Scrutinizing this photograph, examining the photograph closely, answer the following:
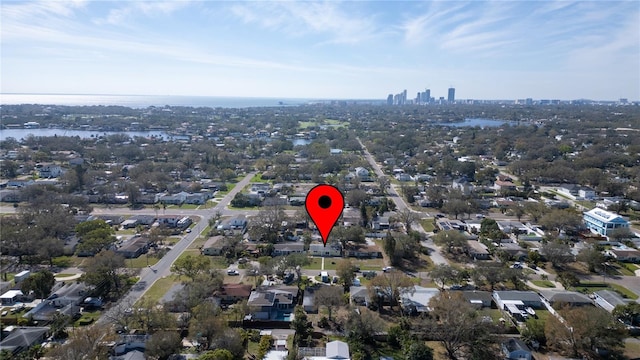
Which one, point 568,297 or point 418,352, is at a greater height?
point 418,352

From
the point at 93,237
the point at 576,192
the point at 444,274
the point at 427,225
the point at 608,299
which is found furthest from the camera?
the point at 576,192

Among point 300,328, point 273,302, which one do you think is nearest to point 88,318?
point 273,302

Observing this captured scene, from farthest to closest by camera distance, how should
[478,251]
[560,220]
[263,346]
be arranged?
[560,220], [478,251], [263,346]

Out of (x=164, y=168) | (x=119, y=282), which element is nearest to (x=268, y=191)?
(x=164, y=168)

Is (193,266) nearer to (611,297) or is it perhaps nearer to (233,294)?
(233,294)

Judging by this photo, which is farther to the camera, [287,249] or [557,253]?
[287,249]

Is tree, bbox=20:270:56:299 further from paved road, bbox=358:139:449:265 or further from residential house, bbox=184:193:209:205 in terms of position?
paved road, bbox=358:139:449:265
